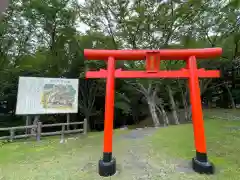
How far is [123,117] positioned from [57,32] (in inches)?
307

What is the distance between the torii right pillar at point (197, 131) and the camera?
4.06 meters

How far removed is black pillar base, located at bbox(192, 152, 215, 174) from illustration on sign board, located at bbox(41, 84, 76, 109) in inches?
206

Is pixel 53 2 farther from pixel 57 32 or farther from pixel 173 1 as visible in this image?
pixel 173 1

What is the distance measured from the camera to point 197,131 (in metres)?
4.29

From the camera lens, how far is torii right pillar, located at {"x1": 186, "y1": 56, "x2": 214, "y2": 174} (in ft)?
13.3

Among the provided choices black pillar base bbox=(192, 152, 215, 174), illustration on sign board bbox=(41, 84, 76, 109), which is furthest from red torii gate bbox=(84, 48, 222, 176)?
illustration on sign board bbox=(41, 84, 76, 109)

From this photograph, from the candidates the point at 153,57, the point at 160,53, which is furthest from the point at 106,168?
the point at 160,53

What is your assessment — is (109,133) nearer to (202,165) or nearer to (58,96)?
(202,165)

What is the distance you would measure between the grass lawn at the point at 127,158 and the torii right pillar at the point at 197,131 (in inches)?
7.6

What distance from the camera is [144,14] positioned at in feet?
31.0

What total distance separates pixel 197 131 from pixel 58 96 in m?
5.33

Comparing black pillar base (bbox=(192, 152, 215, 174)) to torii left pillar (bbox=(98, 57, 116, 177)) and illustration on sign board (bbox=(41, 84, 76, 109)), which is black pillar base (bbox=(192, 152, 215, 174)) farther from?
illustration on sign board (bbox=(41, 84, 76, 109))

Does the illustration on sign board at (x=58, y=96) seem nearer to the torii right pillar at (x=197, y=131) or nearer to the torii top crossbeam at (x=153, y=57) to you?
the torii top crossbeam at (x=153, y=57)

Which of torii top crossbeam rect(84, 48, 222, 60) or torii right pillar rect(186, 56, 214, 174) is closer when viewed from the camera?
torii right pillar rect(186, 56, 214, 174)
